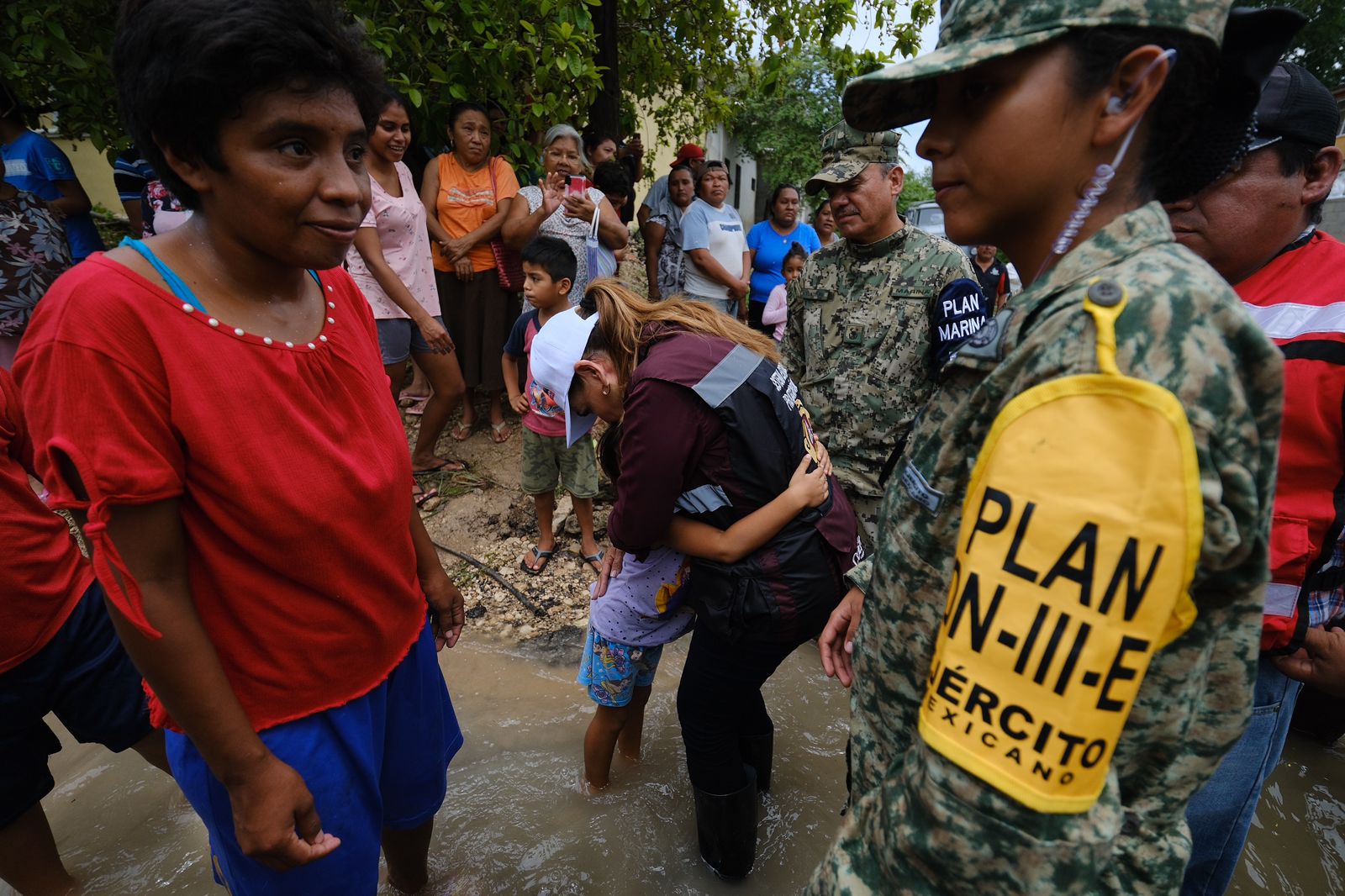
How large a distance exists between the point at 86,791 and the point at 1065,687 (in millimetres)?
3584

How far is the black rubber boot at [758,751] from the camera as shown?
8.34 feet

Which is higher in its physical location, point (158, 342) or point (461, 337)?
point (158, 342)

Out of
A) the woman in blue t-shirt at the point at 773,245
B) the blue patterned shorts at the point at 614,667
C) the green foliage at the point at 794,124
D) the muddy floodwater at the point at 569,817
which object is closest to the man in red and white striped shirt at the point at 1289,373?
the muddy floodwater at the point at 569,817

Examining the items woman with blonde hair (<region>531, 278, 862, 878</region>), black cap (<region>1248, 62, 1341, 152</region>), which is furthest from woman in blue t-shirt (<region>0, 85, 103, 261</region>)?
black cap (<region>1248, 62, 1341, 152</region>)

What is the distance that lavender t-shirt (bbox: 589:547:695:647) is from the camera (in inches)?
84.9

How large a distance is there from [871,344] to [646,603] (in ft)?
4.81

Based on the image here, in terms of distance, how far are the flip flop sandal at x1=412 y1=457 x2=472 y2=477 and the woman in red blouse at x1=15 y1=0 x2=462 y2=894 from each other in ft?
10.7

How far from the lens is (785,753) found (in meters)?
2.96

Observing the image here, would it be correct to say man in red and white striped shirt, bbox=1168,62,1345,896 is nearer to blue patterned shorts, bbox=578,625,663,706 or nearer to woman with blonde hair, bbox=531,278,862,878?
woman with blonde hair, bbox=531,278,862,878

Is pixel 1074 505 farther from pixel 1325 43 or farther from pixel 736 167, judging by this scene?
pixel 1325 43

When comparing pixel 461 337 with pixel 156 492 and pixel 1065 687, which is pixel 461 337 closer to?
pixel 156 492

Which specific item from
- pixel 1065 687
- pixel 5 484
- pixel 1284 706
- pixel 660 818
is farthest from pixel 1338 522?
pixel 5 484

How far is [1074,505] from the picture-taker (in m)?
0.65

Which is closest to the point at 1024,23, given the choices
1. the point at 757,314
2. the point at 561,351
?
the point at 561,351
